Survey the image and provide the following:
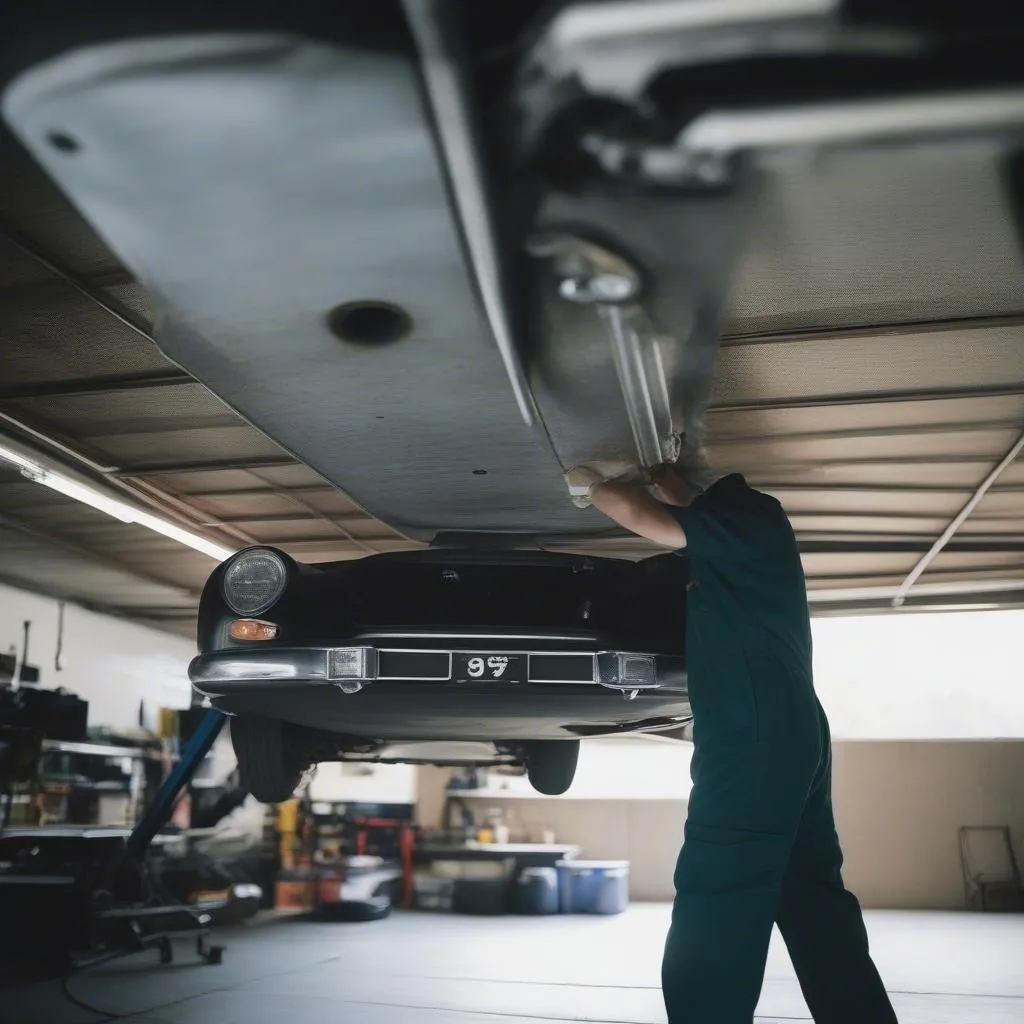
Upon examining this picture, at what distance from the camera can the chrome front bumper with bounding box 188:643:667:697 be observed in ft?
7.83

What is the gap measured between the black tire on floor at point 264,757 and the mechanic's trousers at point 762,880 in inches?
59.7

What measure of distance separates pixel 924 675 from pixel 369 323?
759 cm

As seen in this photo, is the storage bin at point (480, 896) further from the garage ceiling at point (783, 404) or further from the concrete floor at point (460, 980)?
the garage ceiling at point (783, 404)

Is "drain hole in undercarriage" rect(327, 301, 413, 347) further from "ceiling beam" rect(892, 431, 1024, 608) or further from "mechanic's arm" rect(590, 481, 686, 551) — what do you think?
"ceiling beam" rect(892, 431, 1024, 608)

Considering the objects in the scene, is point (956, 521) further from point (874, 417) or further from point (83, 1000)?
point (83, 1000)

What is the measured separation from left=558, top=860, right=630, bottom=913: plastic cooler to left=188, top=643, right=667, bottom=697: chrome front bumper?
5.15 meters

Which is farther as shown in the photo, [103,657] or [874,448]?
[103,657]

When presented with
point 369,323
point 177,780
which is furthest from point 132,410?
point 369,323

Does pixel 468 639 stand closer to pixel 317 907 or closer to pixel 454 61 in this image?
pixel 454 61

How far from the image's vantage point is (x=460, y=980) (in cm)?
377

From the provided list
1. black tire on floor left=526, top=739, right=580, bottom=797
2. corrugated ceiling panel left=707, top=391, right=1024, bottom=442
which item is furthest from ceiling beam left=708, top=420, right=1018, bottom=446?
black tire on floor left=526, top=739, right=580, bottom=797

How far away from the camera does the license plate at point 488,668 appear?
7.78ft

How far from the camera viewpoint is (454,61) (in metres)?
1.57

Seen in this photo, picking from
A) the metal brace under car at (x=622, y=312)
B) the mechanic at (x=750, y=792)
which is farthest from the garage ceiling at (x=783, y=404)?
the mechanic at (x=750, y=792)
